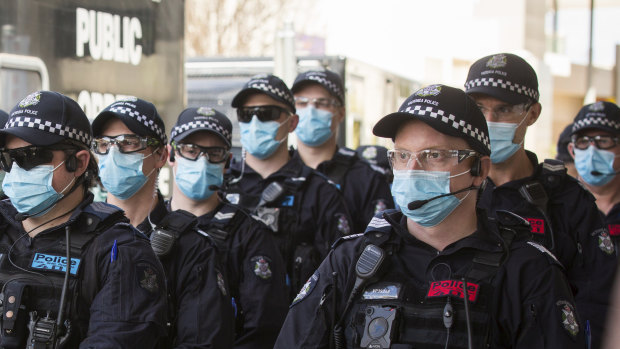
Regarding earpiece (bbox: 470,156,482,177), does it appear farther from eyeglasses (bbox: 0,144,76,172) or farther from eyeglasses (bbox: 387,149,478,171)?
eyeglasses (bbox: 0,144,76,172)

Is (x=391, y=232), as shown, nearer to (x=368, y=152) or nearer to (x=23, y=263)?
(x=23, y=263)

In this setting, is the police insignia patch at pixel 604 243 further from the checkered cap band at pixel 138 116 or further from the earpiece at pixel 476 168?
the checkered cap band at pixel 138 116

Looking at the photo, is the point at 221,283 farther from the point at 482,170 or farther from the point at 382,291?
the point at 482,170

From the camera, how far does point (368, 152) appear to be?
23.6 feet

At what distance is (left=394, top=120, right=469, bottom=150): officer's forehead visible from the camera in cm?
335

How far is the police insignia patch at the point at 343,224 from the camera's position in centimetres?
578

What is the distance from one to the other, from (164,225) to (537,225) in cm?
201

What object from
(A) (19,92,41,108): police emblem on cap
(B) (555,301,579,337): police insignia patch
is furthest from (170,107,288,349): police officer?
(B) (555,301,579,337): police insignia patch

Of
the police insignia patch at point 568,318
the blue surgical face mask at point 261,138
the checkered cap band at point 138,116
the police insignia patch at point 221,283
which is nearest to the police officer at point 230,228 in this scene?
the checkered cap band at point 138,116

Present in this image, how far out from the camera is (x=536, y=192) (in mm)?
4535

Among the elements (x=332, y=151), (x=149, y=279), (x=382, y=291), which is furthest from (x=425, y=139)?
(x=332, y=151)

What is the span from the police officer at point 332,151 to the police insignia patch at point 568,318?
10.7 feet

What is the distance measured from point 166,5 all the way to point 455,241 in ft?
13.6

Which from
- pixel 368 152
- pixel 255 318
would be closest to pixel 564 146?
pixel 368 152
